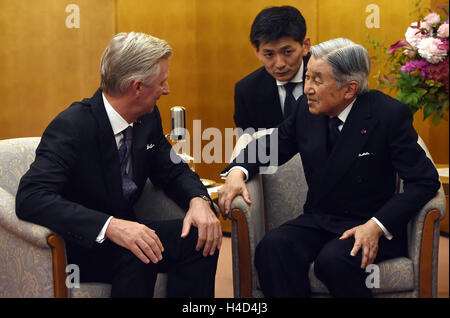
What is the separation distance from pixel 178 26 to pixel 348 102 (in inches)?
111

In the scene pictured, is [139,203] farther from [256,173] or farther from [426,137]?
[426,137]

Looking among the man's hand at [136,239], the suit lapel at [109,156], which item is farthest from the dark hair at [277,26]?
the man's hand at [136,239]

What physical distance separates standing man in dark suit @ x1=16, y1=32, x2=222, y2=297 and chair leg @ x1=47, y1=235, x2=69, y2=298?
0.04 meters

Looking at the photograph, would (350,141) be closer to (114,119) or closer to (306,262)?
(306,262)

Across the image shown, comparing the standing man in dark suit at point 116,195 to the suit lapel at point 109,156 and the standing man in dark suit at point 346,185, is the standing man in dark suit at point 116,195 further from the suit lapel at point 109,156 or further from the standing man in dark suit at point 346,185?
the standing man in dark suit at point 346,185

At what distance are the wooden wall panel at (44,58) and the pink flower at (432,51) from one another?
317cm

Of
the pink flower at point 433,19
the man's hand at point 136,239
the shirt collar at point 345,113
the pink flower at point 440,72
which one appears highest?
the pink flower at point 433,19

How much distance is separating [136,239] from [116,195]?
295 mm

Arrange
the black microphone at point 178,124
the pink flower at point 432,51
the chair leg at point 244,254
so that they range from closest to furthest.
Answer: the pink flower at point 432,51, the chair leg at point 244,254, the black microphone at point 178,124

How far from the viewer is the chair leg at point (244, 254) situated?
2725 millimetres

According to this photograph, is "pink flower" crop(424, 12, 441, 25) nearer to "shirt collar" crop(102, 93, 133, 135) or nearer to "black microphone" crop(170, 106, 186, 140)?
"shirt collar" crop(102, 93, 133, 135)

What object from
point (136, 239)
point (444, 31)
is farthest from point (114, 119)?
point (444, 31)

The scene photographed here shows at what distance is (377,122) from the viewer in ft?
8.75

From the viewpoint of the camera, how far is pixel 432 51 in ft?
7.86
